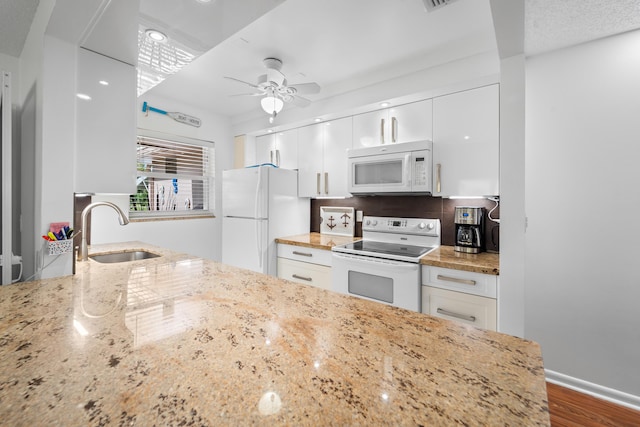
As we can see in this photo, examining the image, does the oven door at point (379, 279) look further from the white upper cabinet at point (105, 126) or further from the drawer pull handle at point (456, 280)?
the white upper cabinet at point (105, 126)

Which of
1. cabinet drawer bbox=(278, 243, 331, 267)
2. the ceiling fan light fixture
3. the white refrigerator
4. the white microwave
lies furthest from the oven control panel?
the ceiling fan light fixture

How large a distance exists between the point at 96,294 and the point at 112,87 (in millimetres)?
1117

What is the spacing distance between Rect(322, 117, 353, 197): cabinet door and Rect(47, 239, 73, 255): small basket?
2.15 meters

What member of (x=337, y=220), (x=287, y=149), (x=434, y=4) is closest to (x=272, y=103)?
(x=287, y=149)

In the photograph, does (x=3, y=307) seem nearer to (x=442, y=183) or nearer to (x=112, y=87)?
(x=112, y=87)

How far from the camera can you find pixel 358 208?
10.2 ft

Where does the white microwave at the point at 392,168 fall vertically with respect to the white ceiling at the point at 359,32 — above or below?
below

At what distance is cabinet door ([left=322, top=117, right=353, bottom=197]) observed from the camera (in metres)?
2.88

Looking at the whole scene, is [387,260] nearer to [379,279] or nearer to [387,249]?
[379,279]

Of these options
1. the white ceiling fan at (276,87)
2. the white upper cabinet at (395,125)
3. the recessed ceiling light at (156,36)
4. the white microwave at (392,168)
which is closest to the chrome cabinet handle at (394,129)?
the white upper cabinet at (395,125)

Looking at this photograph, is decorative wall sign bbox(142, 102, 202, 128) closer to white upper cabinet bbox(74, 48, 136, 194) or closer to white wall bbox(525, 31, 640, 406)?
white upper cabinet bbox(74, 48, 136, 194)

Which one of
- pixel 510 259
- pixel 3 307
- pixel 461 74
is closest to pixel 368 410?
pixel 3 307

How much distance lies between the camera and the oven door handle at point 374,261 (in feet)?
6.66

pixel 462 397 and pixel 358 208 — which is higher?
pixel 358 208
